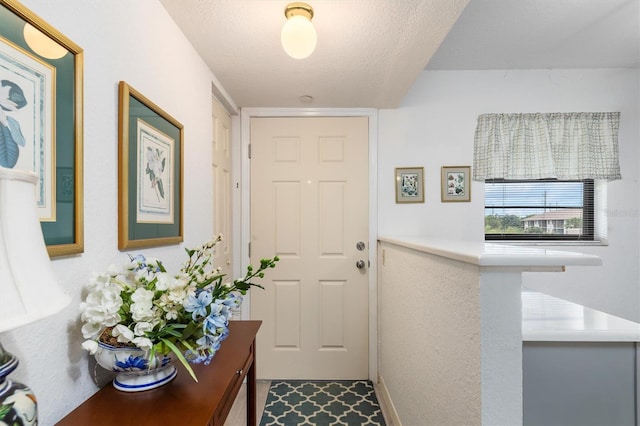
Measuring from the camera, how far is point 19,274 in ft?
1.40

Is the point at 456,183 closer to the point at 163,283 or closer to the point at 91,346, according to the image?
the point at 163,283

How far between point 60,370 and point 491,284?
112 cm

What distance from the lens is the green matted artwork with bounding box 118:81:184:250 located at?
39.0 inches

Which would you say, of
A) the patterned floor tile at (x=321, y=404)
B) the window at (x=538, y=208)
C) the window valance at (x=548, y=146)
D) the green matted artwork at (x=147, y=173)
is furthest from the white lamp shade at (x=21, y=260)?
the window at (x=538, y=208)

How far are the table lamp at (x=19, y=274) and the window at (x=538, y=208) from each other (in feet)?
8.83

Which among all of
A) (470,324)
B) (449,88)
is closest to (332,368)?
(470,324)

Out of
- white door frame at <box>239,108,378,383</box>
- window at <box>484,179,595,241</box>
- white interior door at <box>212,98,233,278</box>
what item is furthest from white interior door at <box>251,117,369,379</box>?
window at <box>484,179,595,241</box>

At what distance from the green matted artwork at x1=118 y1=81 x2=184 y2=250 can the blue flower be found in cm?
37

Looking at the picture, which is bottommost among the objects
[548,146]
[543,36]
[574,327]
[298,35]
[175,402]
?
[175,402]

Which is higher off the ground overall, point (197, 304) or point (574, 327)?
point (197, 304)

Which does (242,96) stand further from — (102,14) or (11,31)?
(11,31)

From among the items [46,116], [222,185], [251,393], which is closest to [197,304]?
[46,116]

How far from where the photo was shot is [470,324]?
989mm

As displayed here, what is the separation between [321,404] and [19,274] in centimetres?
213
